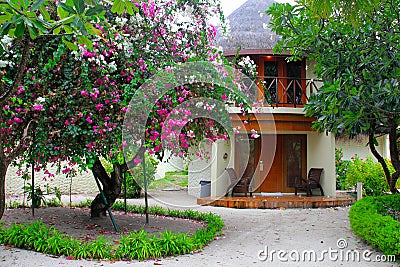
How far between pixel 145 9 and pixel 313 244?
4.73 metres

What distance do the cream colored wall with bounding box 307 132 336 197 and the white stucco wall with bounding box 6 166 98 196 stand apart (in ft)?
25.5

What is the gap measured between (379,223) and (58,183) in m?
11.7

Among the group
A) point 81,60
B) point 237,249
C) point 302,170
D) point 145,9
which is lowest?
point 237,249

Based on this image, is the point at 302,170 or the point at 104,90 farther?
the point at 302,170

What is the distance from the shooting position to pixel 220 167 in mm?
12945

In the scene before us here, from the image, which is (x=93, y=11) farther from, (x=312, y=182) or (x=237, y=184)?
(x=312, y=182)

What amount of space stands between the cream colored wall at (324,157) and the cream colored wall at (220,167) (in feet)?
8.70

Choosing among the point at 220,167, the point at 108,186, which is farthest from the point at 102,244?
the point at 220,167

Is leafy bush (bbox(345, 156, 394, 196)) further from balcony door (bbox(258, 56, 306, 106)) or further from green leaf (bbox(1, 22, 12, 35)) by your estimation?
green leaf (bbox(1, 22, 12, 35))

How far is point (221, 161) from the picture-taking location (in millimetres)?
13031

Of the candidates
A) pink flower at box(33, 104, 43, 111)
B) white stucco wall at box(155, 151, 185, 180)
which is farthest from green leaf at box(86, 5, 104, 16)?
white stucco wall at box(155, 151, 185, 180)

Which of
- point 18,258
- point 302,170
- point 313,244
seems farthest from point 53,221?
point 302,170

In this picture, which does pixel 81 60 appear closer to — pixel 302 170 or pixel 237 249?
pixel 237 249

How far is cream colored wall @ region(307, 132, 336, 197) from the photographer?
41.7ft
